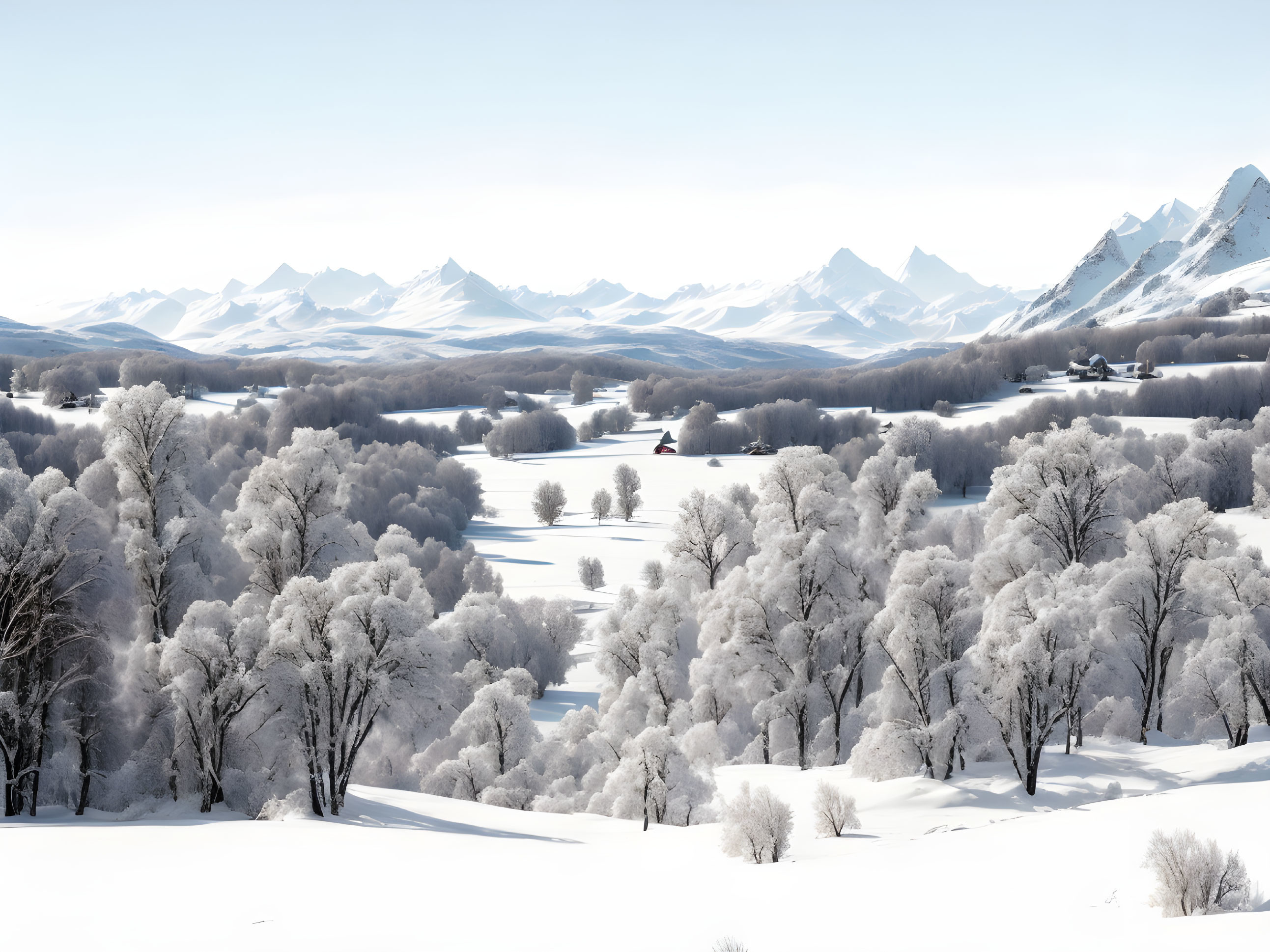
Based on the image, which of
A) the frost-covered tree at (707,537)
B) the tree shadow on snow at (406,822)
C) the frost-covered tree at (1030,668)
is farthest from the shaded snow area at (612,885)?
the frost-covered tree at (707,537)

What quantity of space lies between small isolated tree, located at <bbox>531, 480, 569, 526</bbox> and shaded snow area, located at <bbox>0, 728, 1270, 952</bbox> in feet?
244

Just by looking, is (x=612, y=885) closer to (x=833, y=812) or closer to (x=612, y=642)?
→ (x=833, y=812)

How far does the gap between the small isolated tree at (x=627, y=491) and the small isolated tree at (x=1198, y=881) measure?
277 ft

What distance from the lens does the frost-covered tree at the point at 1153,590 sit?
31844 millimetres

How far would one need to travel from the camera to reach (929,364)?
170m

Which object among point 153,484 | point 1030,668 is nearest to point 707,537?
point 1030,668

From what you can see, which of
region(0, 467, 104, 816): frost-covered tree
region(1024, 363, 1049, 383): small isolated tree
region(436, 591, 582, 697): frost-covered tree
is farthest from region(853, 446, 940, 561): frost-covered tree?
region(1024, 363, 1049, 383): small isolated tree

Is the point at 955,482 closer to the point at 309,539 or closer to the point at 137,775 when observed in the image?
the point at 309,539

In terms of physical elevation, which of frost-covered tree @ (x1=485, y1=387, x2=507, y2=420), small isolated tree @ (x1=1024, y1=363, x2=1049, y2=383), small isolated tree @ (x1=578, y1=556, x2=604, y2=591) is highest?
small isolated tree @ (x1=1024, y1=363, x2=1049, y2=383)

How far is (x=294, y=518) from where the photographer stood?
28359 millimetres

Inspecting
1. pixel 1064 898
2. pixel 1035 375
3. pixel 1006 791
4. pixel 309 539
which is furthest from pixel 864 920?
pixel 1035 375

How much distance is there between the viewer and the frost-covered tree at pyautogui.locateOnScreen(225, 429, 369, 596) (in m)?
28.1

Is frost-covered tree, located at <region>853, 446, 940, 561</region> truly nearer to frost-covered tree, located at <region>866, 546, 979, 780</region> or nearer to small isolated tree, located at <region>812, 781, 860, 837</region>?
frost-covered tree, located at <region>866, 546, 979, 780</region>

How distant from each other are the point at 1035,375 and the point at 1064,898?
154098 mm
